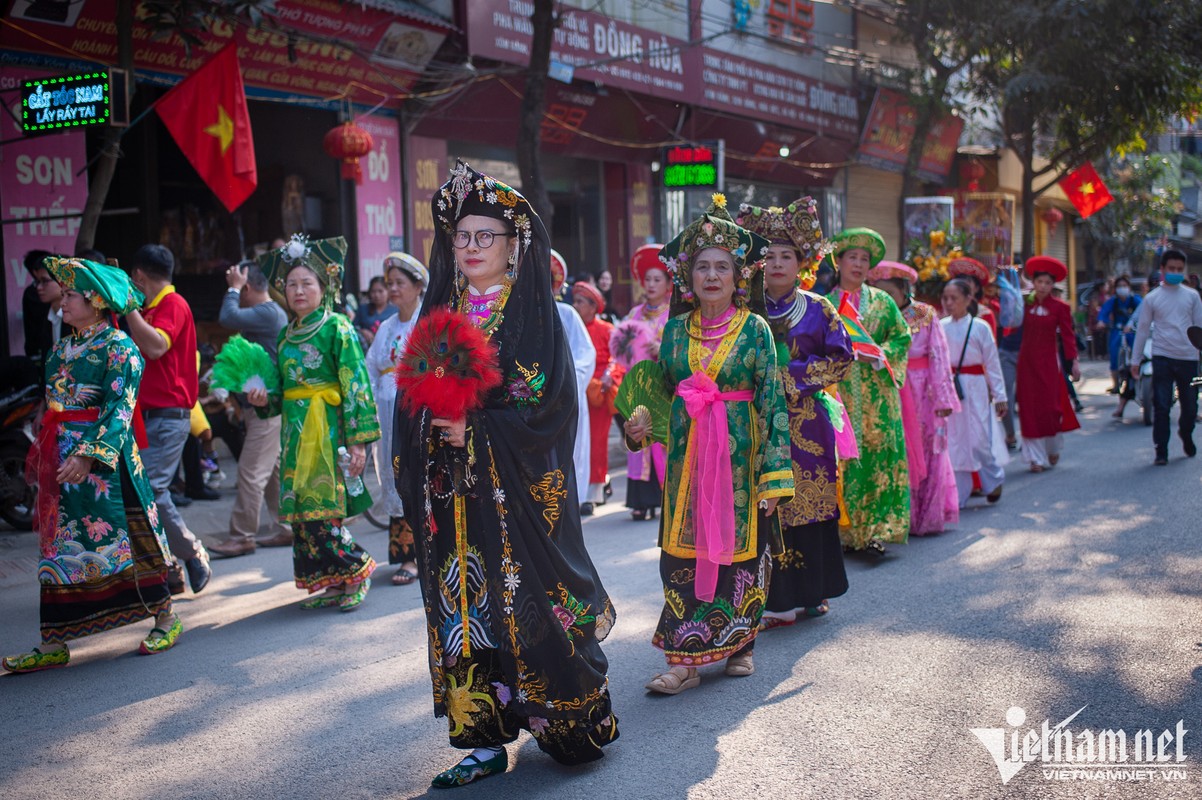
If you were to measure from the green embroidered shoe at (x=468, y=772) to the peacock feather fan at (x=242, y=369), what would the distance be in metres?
3.18

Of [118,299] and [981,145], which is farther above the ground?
[981,145]

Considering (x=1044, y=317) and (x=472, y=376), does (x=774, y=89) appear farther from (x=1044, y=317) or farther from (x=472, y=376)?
(x=472, y=376)

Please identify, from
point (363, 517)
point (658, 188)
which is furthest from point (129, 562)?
point (658, 188)

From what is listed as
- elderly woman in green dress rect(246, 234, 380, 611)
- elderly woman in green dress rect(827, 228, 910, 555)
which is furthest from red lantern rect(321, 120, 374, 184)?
elderly woman in green dress rect(827, 228, 910, 555)

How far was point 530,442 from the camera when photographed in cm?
390

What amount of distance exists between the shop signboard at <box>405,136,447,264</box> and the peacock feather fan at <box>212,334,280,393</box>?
8290 millimetres

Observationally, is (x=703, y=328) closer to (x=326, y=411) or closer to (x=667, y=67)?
(x=326, y=411)

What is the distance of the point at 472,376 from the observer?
375cm

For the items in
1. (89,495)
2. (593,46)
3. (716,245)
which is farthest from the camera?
(593,46)

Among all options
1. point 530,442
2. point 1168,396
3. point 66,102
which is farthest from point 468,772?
point 1168,396

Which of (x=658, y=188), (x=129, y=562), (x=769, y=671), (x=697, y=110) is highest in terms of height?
(x=697, y=110)

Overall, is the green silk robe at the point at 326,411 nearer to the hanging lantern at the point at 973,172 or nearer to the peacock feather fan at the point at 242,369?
the peacock feather fan at the point at 242,369

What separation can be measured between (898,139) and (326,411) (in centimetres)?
2182

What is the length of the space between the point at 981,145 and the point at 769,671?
94.8 feet
